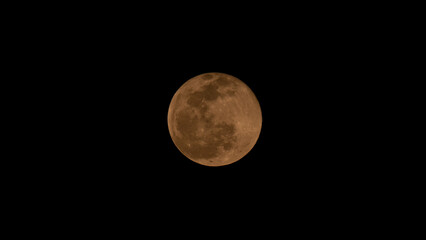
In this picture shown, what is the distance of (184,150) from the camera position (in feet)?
13.8

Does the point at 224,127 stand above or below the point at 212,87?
below

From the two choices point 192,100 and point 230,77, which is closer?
point 192,100

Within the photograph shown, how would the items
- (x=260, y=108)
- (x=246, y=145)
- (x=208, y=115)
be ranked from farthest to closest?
(x=260, y=108)
(x=246, y=145)
(x=208, y=115)

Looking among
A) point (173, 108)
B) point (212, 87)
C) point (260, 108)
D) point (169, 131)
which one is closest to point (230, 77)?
point (212, 87)

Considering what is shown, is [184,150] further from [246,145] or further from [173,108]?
[246,145]

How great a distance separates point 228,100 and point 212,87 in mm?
348

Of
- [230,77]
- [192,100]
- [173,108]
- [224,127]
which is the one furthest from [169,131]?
[230,77]

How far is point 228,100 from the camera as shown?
3.80 m

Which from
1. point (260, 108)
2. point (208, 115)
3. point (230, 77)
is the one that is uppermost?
point (230, 77)

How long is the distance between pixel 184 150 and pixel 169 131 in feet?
1.69

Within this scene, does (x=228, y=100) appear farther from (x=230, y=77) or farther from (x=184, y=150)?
(x=184, y=150)

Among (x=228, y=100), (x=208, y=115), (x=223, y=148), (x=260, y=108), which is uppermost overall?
(x=260, y=108)

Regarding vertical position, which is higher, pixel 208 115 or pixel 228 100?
pixel 228 100

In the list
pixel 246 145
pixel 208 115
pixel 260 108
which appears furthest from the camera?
pixel 260 108
